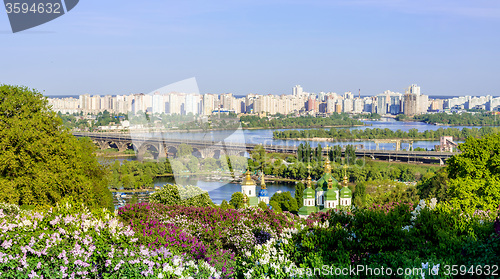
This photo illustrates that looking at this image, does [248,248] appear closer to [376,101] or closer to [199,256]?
[199,256]

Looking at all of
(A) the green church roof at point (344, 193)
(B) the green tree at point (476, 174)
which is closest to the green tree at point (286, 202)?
(A) the green church roof at point (344, 193)

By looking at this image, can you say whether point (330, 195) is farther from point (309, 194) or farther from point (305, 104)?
point (305, 104)

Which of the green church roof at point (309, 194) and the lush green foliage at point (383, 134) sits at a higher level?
the green church roof at point (309, 194)

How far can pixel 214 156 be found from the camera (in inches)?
829

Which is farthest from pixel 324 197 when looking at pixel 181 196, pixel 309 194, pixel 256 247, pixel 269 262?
pixel 269 262

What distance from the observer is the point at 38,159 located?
6195 mm

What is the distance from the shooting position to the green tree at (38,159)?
5.92 metres

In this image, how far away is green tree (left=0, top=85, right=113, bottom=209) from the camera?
5918mm

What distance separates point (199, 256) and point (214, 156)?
1712 cm

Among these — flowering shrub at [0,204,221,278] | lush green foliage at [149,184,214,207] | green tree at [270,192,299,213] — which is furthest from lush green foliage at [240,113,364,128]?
flowering shrub at [0,204,221,278]

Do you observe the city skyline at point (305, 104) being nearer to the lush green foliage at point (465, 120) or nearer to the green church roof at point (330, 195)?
the lush green foliage at point (465, 120)

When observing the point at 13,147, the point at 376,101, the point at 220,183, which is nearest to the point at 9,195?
the point at 13,147

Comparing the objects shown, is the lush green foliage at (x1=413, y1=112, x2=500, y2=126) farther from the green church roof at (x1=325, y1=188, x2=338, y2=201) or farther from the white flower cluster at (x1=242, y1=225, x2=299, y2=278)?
the white flower cluster at (x1=242, y1=225, x2=299, y2=278)

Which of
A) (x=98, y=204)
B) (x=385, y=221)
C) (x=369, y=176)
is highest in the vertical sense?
(x=385, y=221)
